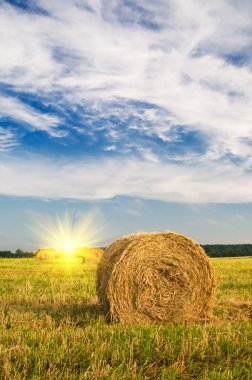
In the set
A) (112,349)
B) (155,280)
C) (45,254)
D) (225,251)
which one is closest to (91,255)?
(45,254)

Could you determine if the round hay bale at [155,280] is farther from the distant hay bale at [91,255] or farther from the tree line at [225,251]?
the tree line at [225,251]

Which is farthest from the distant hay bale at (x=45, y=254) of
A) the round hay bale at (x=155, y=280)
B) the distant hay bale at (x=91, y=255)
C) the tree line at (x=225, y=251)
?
the round hay bale at (x=155, y=280)

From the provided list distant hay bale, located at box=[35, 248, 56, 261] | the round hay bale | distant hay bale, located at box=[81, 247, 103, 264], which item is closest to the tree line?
distant hay bale, located at box=[35, 248, 56, 261]

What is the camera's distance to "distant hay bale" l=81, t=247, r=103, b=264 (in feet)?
107

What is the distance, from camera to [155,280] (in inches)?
371

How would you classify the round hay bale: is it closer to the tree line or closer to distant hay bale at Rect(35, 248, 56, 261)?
distant hay bale at Rect(35, 248, 56, 261)

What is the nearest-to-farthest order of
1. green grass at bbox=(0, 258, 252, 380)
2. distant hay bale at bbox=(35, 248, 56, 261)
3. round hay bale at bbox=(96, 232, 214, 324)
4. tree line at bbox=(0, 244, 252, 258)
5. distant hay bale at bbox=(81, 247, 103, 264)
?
green grass at bbox=(0, 258, 252, 380), round hay bale at bbox=(96, 232, 214, 324), distant hay bale at bbox=(81, 247, 103, 264), distant hay bale at bbox=(35, 248, 56, 261), tree line at bbox=(0, 244, 252, 258)

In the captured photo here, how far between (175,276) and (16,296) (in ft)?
13.0

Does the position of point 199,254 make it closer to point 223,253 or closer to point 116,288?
point 116,288

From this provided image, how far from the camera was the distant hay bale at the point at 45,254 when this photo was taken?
38.3 metres

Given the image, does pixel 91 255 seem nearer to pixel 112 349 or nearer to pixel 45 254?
pixel 45 254

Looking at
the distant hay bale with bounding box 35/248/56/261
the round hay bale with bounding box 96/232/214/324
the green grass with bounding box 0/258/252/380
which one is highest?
the distant hay bale with bounding box 35/248/56/261

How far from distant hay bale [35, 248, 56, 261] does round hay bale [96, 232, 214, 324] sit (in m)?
29.3

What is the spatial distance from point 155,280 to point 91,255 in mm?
24315
